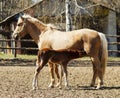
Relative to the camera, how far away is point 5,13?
4497 cm

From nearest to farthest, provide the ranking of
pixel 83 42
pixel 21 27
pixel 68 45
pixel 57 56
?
pixel 57 56 < pixel 83 42 < pixel 68 45 < pixel 21 27

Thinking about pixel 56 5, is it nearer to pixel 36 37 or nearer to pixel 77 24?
pixel 77 24

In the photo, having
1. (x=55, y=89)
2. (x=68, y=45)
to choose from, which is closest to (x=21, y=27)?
(x=68, y=45)

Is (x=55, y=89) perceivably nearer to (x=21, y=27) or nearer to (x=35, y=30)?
(x=35, y=30)

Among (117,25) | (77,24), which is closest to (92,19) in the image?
(77,24)

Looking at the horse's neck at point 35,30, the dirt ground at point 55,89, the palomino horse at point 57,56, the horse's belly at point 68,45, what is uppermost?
the horse's neck at point 35,30

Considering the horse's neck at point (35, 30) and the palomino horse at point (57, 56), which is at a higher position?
the horse's neck at point (35, 30)

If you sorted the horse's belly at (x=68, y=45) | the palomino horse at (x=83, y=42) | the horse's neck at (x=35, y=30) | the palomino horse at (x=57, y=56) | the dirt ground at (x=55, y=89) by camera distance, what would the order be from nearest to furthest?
the dirt ground at (x=55, y=89), the palomino horse at (x=57, y=56), the palomino horse at (x=83, y=42), the horse's belly at (x=68, y=45), the horse's neck at (x=35, y=30)

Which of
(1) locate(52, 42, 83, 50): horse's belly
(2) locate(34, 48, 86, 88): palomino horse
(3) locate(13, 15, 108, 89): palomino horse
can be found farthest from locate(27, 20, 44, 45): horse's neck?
(2) locate(34, 48, 86, 88): palomino horse

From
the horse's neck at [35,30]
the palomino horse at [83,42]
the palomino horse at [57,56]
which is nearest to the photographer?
the palomino horse at [57,56]

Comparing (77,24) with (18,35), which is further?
(77,24)

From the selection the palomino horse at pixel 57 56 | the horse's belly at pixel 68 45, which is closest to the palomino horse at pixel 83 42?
the horse's belly at pixel 68 45

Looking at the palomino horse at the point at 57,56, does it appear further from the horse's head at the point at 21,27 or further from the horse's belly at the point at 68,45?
the horse's head at the point at 21,27

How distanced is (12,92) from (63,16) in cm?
2145
